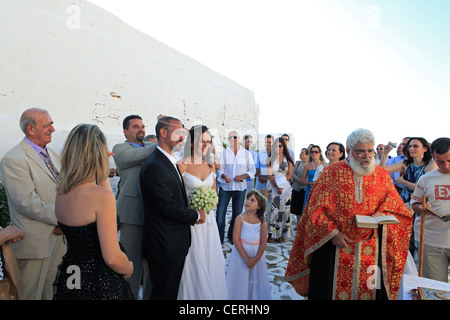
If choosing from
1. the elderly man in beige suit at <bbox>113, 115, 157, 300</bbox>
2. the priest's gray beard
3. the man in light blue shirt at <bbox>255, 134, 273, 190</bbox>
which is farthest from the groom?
the man in light blue shirt at <bbox>255, 134, 273, 190</bbox>

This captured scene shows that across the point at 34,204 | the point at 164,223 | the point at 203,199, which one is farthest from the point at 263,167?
the point at 34,204

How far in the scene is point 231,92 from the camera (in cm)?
2009

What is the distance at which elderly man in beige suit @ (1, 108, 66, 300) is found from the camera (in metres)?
2.37

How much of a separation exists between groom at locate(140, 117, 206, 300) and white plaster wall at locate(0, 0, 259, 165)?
14.7ft

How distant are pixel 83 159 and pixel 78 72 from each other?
296 inches

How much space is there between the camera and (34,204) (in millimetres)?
2357

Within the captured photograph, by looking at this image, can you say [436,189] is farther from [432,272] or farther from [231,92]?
[231,92]

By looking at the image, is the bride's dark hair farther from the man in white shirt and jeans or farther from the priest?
the man in white shirt and jeans

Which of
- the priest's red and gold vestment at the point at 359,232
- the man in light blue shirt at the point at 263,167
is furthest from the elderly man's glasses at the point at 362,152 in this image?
the man in light blue shirt at the point at 263,167

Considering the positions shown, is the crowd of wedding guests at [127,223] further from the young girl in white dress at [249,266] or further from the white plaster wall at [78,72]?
the white plaster wall at [78,72]

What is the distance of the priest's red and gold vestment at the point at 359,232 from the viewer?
246cm

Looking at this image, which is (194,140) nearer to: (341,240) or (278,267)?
(341,240)

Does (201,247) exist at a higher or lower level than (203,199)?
lower
